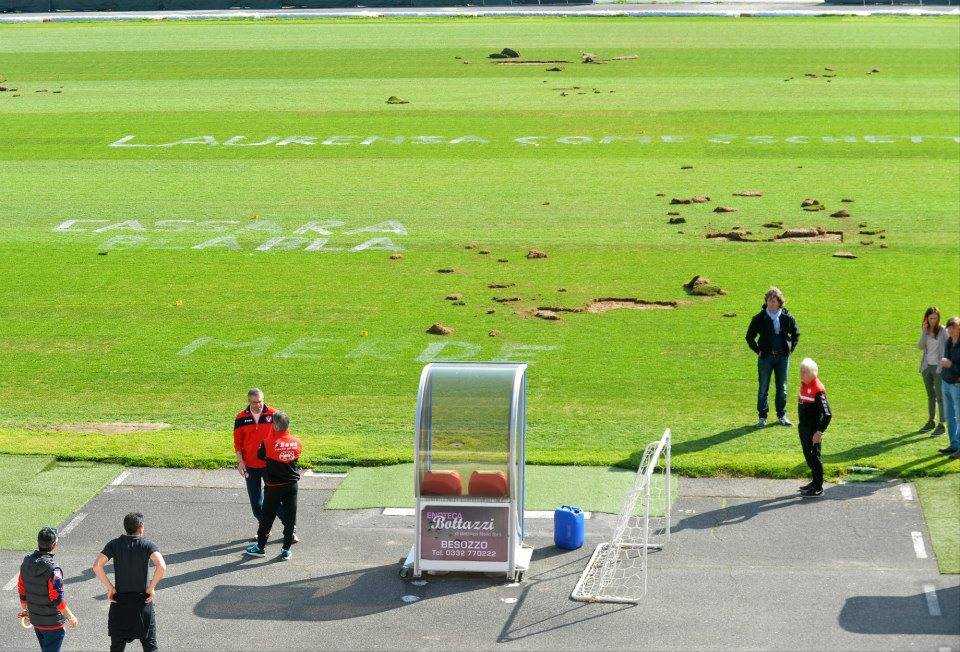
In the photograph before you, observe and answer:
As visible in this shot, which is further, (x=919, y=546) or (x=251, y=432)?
(x=251, y=432)

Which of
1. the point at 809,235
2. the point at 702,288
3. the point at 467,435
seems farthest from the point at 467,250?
the point at 467,435

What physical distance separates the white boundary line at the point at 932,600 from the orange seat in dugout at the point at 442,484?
5.27 meters

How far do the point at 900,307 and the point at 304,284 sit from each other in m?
12.6

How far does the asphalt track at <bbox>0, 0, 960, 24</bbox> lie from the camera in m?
93.6

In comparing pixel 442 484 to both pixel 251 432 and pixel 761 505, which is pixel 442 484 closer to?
pixel 251 432

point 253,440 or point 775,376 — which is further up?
point 253,440

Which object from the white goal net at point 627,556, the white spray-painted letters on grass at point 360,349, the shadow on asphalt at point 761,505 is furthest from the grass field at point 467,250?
the white goal net at point 627,556

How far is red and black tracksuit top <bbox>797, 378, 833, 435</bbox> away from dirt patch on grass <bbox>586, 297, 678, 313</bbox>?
34.4 feet

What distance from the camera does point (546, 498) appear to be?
18.4m

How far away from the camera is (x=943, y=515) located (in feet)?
56.8

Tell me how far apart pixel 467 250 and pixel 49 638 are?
68.9ft

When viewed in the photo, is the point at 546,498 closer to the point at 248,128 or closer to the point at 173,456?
the point at 173,456

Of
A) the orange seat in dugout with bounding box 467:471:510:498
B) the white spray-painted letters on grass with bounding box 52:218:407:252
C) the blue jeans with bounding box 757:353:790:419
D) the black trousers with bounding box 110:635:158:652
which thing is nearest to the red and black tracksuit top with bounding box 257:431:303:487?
the orange seat in dugout with bounding box 467:471:510:498

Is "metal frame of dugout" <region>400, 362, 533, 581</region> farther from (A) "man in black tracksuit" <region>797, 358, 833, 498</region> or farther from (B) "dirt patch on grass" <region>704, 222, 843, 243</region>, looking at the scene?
(B) "dirt patch on grass" <region>704, 222, 843, 243</region>
